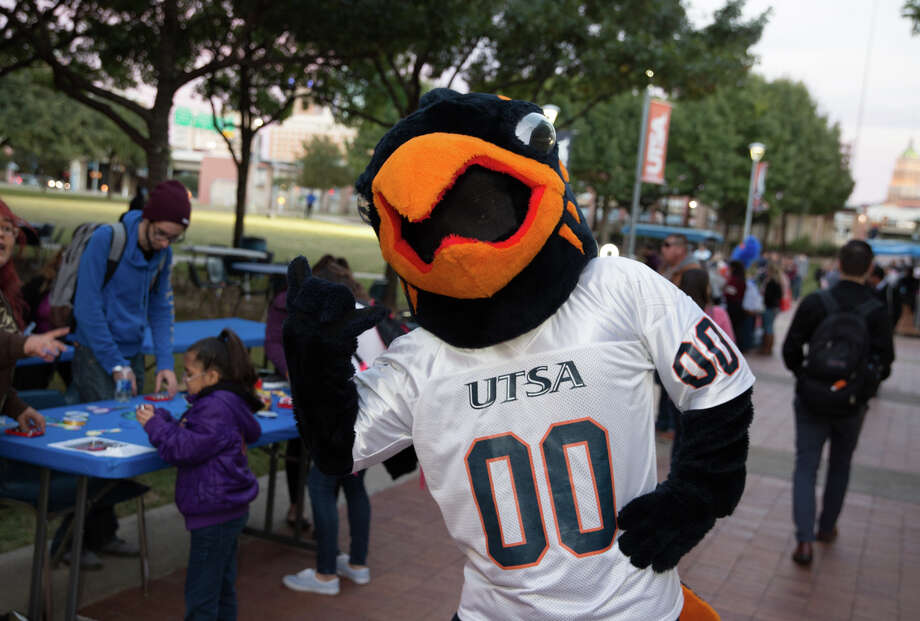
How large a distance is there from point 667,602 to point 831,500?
4500 millimetres

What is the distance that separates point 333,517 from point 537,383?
3058 mm

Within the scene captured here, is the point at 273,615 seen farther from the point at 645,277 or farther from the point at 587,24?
the point at 587,24

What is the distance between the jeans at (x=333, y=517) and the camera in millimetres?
4762

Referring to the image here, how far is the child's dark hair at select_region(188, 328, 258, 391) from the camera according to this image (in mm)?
3908

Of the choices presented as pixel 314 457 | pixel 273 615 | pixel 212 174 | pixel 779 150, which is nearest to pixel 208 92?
pixel 273 615

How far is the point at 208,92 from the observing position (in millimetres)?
16750

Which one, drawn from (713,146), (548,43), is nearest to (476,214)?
(548,43)

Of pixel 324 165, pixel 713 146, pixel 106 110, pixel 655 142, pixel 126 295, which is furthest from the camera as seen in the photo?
pixel 324 165

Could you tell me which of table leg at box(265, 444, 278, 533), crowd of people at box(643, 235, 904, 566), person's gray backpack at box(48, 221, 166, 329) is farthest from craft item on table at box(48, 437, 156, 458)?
crowd of people at box(643, 235, 904, 566)

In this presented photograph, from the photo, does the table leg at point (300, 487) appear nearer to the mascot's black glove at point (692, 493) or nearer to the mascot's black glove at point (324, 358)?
the mascot's black glove at point (324, 358)

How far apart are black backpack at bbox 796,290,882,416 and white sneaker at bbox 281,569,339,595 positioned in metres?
3.10

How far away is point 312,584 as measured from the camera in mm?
4758

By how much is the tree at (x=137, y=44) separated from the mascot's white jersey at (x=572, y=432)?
31.6 ft

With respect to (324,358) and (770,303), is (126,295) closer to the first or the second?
(324,358)
